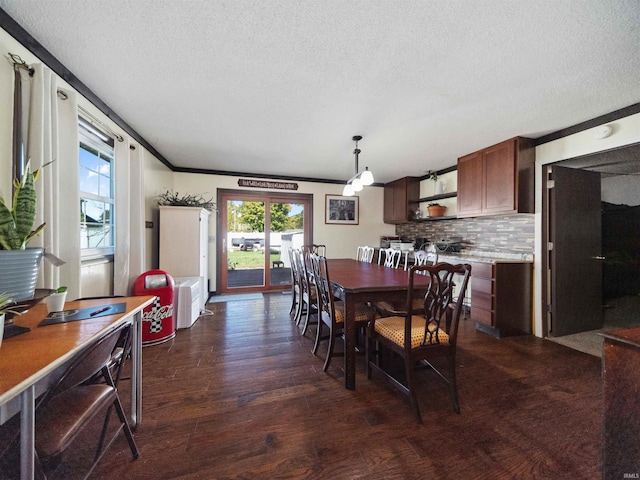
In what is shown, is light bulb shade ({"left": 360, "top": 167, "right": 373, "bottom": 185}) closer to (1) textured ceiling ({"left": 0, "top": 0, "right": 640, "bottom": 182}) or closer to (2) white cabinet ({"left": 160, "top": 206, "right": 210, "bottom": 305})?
(1) textured ceiling ({"left": 0, "top": 0, "right": 640, "bottom": 182})

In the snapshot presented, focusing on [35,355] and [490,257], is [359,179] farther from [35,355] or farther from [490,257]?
[35,355]

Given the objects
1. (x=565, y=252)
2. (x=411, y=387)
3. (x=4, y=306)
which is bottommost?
(x=411, y=387)

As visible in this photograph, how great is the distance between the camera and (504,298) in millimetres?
2842

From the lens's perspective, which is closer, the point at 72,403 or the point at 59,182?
the point at 72,403

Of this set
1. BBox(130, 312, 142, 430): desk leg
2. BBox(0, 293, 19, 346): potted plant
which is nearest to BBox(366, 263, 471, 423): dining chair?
BBox(130, 312, 142, 430): desk leg

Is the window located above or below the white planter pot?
above

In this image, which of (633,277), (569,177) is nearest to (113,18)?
(569,177)

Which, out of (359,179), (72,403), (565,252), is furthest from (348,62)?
(565,252)

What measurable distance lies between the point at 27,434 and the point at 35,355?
24 centimetres

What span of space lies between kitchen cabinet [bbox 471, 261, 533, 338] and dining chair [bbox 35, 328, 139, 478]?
338 cm

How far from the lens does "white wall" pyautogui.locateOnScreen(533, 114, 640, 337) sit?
2.24m

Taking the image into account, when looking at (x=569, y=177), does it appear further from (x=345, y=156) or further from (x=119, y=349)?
(x=119, y=349)

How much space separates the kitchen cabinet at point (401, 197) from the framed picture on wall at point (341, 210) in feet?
2.48

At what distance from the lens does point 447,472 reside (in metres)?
1.21
